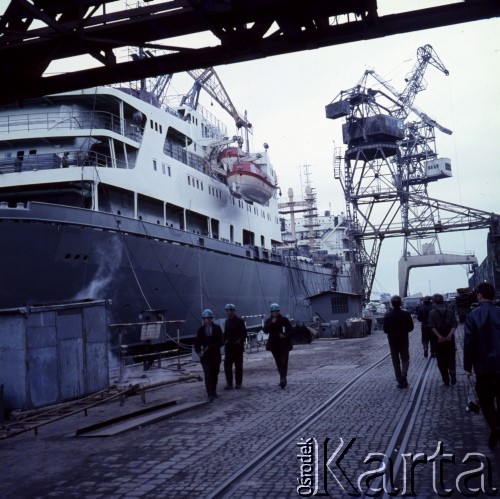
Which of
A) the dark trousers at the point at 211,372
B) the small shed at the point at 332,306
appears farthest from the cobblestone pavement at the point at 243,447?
the small shed at the point at 332,306

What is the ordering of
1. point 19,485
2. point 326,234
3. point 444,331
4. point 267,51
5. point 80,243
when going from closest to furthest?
point 19,485 < point 267,51 < point 444,331 < point 80,243 < point 326,234

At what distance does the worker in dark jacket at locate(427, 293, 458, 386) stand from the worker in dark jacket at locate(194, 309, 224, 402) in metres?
3.78

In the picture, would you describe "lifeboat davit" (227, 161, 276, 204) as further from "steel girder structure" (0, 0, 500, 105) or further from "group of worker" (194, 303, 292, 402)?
"steel girder structure" (0, 0, 500, 105)

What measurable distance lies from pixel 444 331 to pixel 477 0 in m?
5.93

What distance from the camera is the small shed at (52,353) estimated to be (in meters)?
9.31

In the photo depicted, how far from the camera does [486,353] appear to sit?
5242 mm

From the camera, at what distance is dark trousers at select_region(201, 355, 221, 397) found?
9573 mm

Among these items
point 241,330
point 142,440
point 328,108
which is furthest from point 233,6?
point 328,108

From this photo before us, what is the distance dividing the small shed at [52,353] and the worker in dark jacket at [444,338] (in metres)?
6.36

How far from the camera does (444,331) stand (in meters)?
9.77

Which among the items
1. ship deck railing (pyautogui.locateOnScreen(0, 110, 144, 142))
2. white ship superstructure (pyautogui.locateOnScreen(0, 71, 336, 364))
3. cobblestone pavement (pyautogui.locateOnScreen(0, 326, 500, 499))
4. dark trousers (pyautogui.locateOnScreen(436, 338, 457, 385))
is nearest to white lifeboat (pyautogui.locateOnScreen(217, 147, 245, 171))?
white ship superstructure (pyautogui.locateOnScreen(0, 71, 336, 364))

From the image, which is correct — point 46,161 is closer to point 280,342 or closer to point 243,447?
point 280,342

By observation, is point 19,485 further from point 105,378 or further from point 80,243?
point 80,243

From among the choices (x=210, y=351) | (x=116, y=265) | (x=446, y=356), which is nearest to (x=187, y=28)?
(x=210, y=351)
